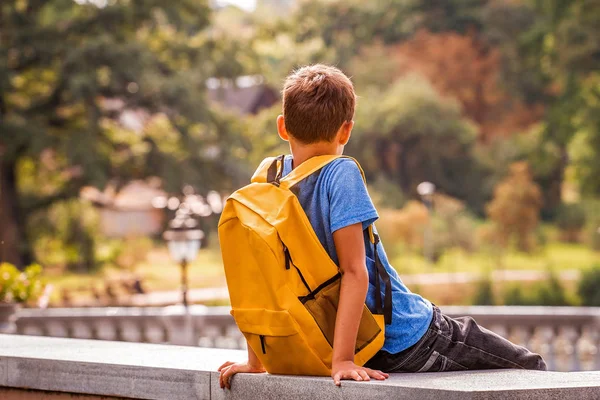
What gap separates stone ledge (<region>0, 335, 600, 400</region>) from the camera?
8.69ft

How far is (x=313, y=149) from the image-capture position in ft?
10.1

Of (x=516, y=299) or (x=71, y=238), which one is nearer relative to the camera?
(x=516, y=299)

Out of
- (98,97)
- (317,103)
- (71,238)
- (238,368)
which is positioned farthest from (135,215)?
(317,103)

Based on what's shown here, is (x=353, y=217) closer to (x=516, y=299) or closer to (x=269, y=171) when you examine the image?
(x=269, y=171)

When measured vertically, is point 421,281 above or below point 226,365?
below

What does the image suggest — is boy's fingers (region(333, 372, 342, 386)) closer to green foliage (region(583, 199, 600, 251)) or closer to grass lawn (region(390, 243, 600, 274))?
grass lawn (region(390, 243, 600, 274))

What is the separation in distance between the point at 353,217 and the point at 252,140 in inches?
1002

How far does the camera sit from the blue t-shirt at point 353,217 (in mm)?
2930

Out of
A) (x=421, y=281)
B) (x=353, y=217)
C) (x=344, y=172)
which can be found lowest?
(x=421, y=281)

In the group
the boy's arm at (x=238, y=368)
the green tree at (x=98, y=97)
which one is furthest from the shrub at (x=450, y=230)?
the boy's arm at (x=238, y=368)

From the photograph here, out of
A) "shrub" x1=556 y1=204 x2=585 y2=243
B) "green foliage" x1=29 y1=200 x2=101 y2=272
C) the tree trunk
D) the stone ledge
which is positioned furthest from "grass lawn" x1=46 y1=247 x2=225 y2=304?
the stone ledge

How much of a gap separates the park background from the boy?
16.9m

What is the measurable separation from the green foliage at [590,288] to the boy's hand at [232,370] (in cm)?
1916

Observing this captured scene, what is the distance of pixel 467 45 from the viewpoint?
49.5 metres
